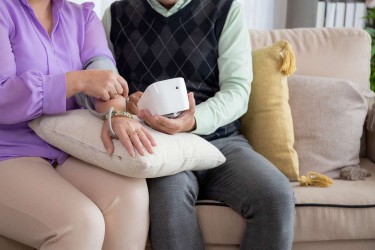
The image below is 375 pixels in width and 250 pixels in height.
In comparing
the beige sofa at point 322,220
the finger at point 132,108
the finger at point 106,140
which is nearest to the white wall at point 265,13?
the beige sofa at point 322,220

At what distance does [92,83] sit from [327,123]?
2.77ft

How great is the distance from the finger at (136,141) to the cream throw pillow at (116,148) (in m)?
0.01

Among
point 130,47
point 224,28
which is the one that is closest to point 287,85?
point 224,28

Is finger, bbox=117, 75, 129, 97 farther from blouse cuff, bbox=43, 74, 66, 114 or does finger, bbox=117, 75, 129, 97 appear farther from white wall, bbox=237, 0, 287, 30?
white wall, bbox=237, 0, 287, 30

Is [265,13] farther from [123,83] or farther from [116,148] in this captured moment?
[116,148]

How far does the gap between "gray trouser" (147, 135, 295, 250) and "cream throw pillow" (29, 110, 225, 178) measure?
71mm

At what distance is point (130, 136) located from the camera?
118cm

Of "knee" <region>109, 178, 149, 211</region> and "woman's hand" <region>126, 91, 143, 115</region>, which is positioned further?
"woman's hand" <region>126, 91, 143, 115</region>

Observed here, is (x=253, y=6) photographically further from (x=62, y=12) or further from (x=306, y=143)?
(x=62, y=12)

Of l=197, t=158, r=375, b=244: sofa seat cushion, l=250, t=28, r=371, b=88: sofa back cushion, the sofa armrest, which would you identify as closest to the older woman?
l=197, t=158, r=375, b=244: sofa seat cushion

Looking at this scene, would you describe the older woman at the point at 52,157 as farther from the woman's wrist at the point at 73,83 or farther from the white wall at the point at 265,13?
the white wall at the point at 265,13

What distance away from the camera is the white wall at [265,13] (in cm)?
287

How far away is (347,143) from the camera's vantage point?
5.60 ft

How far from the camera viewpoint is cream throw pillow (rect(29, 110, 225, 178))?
1.16m
